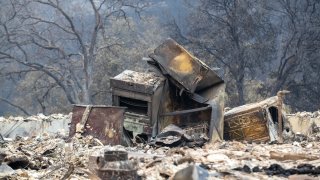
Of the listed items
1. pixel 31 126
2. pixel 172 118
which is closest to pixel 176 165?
pixel 172 118

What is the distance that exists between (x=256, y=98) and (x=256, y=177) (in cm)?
2233

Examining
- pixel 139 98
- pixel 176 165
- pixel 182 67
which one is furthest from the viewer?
pixel 182 67

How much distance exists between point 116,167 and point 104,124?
5.57 metres

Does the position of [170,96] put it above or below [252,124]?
above

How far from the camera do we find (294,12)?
→ 2659 centimetres

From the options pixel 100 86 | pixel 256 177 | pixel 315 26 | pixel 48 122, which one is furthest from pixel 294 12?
pixel 256 177

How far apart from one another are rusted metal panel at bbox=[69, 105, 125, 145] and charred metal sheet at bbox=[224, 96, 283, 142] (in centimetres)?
247

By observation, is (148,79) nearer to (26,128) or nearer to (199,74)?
(199,74)

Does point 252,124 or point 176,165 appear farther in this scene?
point 252,124

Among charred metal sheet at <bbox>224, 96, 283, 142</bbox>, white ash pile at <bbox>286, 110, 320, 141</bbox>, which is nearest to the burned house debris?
charred metal sheet at <bbox>224, 96, 283, 142</bbox>

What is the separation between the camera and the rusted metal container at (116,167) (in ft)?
16.5

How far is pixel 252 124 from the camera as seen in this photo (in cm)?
1171

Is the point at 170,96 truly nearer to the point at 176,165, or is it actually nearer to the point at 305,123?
the point at 305,123

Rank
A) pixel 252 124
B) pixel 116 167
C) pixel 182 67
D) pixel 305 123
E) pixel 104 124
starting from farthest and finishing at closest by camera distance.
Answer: pixel 305 123, pixel 252 124, pixel 182 67, pixel 104 124, pixel 116 167
